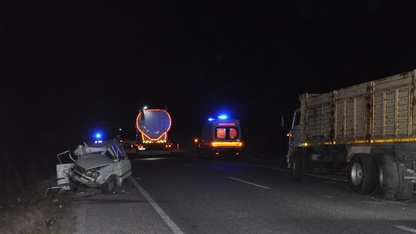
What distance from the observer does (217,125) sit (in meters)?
30.0

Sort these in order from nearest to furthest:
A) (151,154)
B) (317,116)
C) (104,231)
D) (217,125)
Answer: (104,231)
(317,116)
(217,125)
(151,154)

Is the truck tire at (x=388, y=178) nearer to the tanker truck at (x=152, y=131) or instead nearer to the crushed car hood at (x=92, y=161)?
the crushed car hood at (x=92, y=161)

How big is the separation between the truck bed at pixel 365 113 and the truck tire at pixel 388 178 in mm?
574

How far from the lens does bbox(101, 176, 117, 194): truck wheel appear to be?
39.5ft

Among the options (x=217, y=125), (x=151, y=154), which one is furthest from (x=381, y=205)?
(x=151, y=154)

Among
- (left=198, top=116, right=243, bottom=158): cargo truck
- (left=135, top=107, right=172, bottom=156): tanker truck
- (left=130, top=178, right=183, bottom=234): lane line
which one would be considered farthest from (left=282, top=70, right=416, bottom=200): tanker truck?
(left=135, top=107, right=172, bottom=156): tanker truck

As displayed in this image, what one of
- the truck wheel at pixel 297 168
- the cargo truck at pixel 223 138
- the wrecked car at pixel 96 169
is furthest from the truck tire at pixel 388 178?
the cargo truck at pixel 223 138

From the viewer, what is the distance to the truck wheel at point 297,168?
15.7 meters

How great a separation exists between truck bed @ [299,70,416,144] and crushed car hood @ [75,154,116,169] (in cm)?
702

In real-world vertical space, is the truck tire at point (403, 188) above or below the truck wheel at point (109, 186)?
above

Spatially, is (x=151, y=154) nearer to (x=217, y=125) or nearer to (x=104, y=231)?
(x=217, y=125)

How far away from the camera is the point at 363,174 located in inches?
461

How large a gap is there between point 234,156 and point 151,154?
7.16 metres

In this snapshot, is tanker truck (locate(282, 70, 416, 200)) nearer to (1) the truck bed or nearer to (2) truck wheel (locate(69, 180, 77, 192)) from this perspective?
(1) the truck bed
